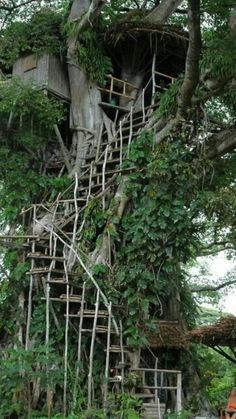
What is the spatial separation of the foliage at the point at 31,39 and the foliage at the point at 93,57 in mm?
620

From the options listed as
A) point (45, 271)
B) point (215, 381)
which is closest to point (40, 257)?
point (45, 271)

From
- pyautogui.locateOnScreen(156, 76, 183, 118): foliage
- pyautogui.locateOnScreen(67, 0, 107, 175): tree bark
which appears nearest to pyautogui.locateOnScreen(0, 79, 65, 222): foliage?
pyautogui.locateOnScreen(67, 0, 107, 175): tree bark

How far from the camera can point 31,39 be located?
1227 centimetres

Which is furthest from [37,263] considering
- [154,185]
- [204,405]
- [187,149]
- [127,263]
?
[204,405]

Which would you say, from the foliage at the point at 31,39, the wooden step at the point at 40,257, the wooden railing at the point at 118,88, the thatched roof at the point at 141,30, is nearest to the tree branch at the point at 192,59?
the thatched roof at the point at 141,30

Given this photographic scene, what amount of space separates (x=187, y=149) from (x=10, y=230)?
3.95 m

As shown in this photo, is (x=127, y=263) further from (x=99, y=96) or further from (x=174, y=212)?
(x=99, y=96)

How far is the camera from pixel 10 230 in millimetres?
11531

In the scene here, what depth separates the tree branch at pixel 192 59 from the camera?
718 cm

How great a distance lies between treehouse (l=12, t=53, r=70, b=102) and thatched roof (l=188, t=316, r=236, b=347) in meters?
6.09

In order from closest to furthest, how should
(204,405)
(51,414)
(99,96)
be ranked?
(51,414)
(204,405)
(99,96)

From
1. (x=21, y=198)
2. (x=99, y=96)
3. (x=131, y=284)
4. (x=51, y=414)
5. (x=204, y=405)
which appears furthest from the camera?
(x=99, y=96)

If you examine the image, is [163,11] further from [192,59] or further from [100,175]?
[192,59]

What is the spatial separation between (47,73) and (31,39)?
837 mm
